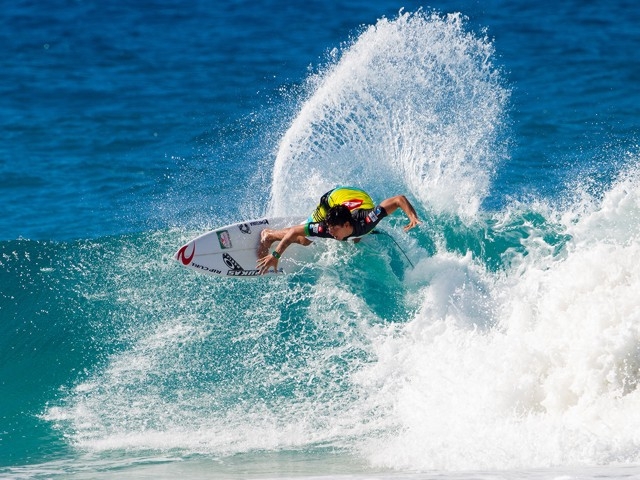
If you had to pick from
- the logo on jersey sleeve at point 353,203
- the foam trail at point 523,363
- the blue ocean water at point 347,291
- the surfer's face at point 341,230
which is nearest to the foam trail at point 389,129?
the blue ocean water at point 347,291

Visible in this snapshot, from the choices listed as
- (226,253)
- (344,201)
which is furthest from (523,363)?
(226,253)

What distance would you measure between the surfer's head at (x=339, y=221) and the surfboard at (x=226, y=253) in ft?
2.56

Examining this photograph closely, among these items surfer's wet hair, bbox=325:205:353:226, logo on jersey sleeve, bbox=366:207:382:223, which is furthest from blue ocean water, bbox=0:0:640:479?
surfer's wet hair, bbox=325:205:353:226

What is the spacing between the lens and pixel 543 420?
6.24m

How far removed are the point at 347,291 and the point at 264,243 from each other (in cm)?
115

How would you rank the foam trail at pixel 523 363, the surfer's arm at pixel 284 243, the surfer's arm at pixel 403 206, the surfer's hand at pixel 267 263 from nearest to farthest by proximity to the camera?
1. the foam trail at pixel 523 363
2. the surfer's arm at pixel 403 206
3. the surfer's arm at pixel 284 243
4. the surfer's hand at pixel 267 263

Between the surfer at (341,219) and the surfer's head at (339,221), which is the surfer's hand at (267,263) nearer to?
the surfer at (341,219)

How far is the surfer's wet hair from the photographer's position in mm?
8383

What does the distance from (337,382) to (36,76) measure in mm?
14148

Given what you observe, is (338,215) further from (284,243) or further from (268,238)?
(268,238)

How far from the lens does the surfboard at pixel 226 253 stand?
9.14m

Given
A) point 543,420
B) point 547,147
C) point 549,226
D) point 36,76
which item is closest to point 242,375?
point 543,420

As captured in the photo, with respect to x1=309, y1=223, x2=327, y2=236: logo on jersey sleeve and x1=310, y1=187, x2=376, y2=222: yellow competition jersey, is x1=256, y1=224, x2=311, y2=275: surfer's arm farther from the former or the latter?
x1=310, y1=187, x2=376, y2=222: yellow competition jersey

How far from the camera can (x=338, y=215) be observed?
838cm
